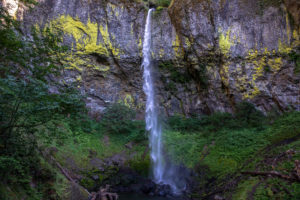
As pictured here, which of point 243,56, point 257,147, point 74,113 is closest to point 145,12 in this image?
point 243,56

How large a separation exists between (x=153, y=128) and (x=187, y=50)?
6918mm

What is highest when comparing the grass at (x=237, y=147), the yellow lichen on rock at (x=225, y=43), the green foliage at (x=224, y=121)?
the yellow lichen on rock at (x=225, y=43)

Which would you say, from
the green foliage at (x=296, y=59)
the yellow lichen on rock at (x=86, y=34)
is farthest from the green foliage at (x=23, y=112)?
the green foliage at (x=296, y=59)

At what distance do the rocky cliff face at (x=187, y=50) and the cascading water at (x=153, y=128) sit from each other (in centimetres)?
55

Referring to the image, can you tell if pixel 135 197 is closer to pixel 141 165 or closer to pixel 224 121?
pixel 141 165

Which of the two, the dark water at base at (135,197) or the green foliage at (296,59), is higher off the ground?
the green foliage at (296,59)

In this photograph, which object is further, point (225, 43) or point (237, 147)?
point (225, 43)

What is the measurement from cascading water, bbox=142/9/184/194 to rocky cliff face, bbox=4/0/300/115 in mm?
551

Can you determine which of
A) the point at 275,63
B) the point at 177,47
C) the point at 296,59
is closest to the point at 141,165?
the point at 177,47

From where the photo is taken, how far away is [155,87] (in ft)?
59.1

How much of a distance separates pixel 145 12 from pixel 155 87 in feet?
22.8

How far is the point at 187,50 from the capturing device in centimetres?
1648

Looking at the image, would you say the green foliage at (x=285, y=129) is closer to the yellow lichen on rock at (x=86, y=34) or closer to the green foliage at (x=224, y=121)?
the green foliage at (x=224, y=121)

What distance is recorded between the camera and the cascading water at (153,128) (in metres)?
11.5
